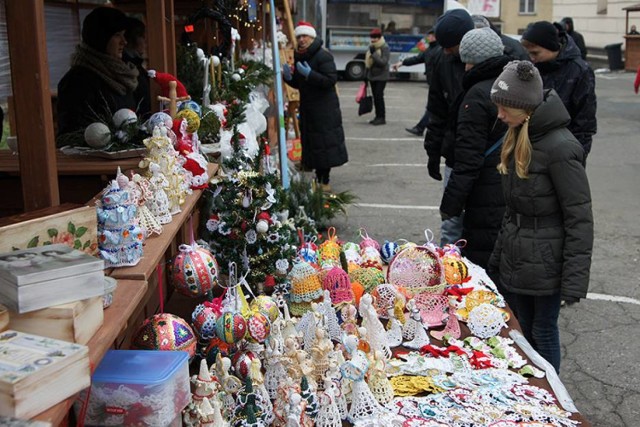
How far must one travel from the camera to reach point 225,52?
5801 millimetres

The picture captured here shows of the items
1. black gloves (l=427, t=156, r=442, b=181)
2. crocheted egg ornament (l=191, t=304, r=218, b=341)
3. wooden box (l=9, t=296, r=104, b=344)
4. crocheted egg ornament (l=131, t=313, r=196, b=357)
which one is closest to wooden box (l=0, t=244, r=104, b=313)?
wooden box (l=9, t=296, r=104, b=344)

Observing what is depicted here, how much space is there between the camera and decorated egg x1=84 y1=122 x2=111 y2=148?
3.14 m

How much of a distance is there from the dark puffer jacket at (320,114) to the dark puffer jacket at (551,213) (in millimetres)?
4553

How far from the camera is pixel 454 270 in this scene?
3311 millimetres

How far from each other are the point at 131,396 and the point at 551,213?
209 centimetres

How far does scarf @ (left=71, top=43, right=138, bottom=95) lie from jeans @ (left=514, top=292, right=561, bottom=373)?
2.34 m

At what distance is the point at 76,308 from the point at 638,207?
7465mm

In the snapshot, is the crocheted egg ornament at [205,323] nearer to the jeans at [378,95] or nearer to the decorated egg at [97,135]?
the decorated egg at [97,135]

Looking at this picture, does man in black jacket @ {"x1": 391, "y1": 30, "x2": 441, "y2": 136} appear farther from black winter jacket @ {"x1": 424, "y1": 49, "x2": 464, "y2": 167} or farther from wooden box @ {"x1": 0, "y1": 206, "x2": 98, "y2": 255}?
wooden box @ {"x1": 0, "y1": 206, "x2": 98, "y2": 255}

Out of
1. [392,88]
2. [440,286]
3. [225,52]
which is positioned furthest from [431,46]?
[392,88]

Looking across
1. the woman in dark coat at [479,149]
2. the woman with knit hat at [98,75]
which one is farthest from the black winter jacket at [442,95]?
the woman with knit hat at [98,75]

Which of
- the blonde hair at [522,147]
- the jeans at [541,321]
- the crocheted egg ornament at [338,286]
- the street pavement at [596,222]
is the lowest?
the street pavement at [596,222]

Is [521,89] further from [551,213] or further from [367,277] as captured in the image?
[367,277]

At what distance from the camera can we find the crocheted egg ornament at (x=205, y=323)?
2545 millimetres
